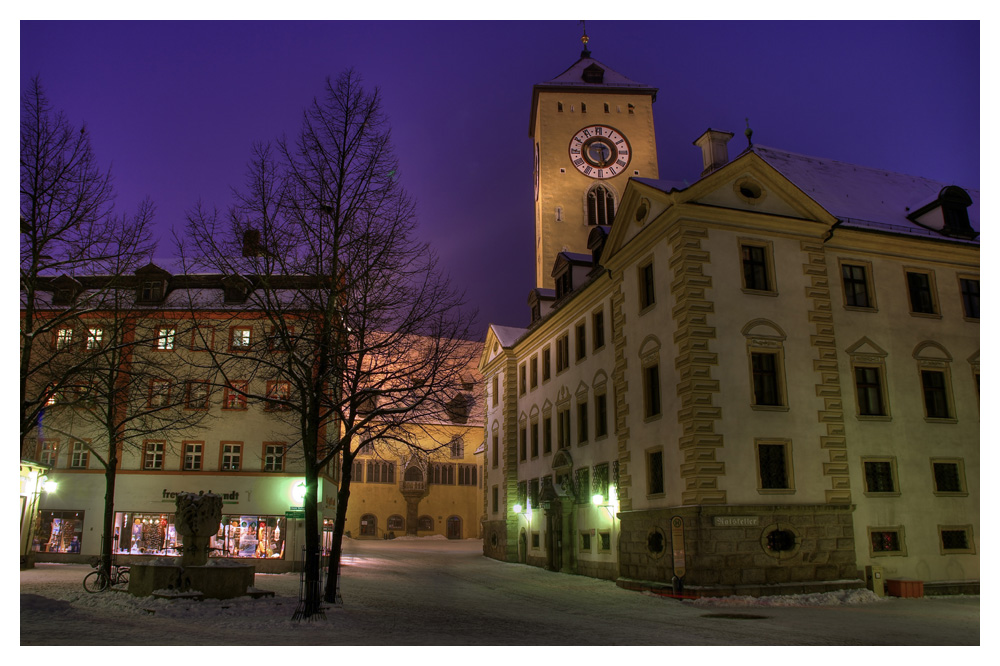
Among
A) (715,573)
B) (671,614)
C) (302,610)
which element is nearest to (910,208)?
(715,573)

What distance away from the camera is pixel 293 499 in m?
32.9

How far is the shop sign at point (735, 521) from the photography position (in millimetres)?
20922

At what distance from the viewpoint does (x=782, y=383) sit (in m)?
23.1

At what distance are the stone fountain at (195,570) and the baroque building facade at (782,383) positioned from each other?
1148cm

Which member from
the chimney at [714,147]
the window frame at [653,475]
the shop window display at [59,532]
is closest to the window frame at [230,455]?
the shop window display at [59,532]

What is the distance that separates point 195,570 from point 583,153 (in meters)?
49.4

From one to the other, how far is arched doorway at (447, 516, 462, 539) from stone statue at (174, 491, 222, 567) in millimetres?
51823

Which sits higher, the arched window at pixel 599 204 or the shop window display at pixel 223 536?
the arched window at pixel 599 204

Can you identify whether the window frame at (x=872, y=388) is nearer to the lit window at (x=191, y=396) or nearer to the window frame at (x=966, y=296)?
the window frame at (x=966, y=296)

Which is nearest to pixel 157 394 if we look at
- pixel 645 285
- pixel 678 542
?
pixel 678 542

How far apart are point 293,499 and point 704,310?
19453 millimetres

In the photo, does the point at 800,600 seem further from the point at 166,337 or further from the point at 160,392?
the point at 160,392

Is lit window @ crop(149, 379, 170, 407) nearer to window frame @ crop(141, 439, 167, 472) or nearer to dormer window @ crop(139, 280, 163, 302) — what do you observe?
window frame @ crop(141, 439, 167, 472)

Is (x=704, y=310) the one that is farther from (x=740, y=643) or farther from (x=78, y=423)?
(x=78, y=423)
